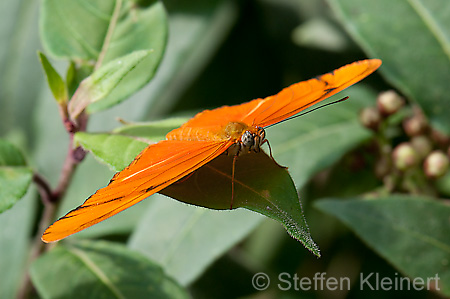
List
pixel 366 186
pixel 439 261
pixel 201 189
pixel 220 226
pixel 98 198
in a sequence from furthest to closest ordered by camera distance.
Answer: pixel 366 186
pixel 220 226
pixel 439 261
pixel 201 189
pixel 98 198

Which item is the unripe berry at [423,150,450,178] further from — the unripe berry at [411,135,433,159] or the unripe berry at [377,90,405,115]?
the unripe berry at [377,90,405,115]

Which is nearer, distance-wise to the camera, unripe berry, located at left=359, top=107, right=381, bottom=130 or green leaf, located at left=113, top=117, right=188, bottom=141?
green leaf, located at left=113, top=117, right=188, bottom=141

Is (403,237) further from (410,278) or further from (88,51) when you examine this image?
(88,51)

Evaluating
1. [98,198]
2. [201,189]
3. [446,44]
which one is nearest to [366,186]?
[446,44]

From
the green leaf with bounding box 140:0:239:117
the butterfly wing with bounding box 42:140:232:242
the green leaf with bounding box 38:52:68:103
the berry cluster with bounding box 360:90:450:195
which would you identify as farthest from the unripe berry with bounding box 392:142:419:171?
the green leaf with bounding box 38:52:68:103

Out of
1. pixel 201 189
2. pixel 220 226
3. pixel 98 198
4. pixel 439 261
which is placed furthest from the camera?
pixel 220 226

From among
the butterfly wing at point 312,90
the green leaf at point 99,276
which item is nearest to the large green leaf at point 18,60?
the green leaf at point 99,276

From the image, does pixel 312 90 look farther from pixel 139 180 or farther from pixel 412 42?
pixel 412 42

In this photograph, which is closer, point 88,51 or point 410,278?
point 88,51
